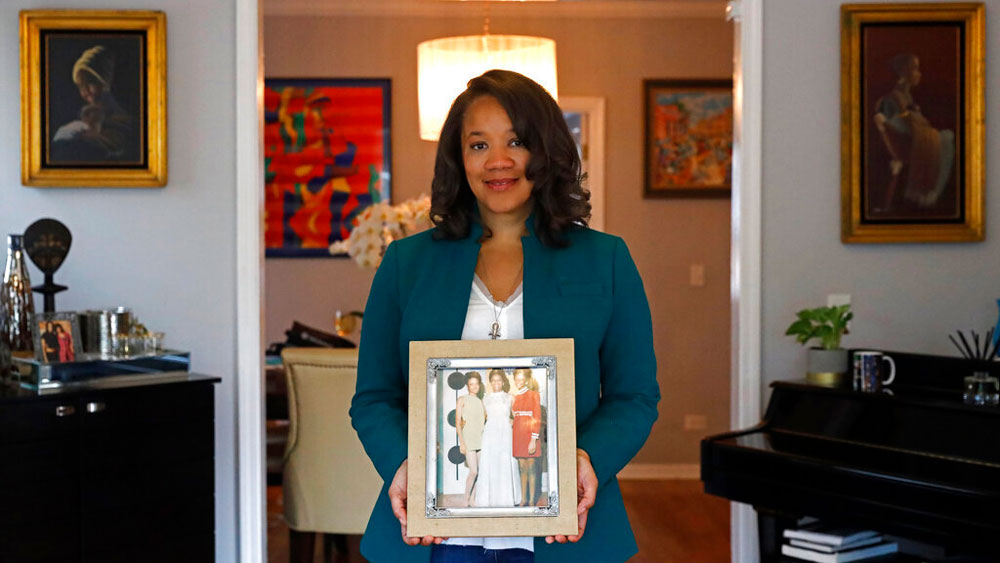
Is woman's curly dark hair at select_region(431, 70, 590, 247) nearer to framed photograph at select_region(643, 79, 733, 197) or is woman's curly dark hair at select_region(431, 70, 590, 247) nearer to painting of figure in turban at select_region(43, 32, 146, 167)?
painting of figure in turban at select_region(43, 32, 146, 167)

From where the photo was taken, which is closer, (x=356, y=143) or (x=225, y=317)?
(x=225, y=317)

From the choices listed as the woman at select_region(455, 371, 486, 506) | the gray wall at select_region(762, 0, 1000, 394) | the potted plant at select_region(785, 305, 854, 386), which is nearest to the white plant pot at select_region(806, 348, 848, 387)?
the potted plant at select_region(785, 305, 854, 386)

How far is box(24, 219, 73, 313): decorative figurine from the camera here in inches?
118

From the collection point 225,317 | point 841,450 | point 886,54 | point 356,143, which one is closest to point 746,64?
point 886,54

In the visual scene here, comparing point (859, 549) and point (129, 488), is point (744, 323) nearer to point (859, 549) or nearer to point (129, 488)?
point (859, 549)

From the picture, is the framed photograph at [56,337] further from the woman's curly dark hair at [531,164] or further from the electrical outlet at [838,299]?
the electrical outlet at [838,299]

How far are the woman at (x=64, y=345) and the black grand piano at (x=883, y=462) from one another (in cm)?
178

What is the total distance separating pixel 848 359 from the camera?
3148 mm

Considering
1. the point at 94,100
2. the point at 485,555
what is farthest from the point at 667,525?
the point at 485,555

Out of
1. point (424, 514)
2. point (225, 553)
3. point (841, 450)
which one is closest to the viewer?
point (424, 514)

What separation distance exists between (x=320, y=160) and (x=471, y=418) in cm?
473

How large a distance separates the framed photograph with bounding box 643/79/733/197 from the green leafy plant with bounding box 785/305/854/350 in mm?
2805

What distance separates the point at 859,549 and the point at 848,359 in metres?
0.57

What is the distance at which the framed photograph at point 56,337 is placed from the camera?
109 inches
